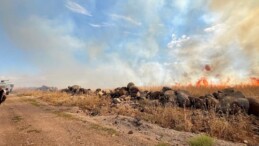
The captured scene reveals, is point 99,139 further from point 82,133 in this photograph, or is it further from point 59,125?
point 59,125

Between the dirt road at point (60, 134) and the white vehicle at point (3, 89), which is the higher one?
the white vehicle at point (3, 89)

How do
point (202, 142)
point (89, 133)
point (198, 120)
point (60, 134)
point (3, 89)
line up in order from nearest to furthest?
point (202, 142), point (60, 134), point (89, 133), point (198, 120), point (3, 89)

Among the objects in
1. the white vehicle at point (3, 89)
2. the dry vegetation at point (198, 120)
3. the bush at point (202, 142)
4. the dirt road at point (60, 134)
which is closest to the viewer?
the bush at point (202, 142)

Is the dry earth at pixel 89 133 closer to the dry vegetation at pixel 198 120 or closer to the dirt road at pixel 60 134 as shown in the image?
the dirt road at pixel 60 134

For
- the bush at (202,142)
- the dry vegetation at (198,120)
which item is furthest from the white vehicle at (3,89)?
the bush at (202,142)

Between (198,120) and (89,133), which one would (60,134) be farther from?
(198,120)

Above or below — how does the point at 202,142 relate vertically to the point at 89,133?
below

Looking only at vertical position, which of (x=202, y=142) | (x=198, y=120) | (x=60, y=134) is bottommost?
(x=202, y=142)

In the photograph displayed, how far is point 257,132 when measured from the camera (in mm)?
14469

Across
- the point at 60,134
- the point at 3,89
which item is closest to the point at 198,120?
the point at 60,134

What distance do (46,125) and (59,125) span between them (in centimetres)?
55

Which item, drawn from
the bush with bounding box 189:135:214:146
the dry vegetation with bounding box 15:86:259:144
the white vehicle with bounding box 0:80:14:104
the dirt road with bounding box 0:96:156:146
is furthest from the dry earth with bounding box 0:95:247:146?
the white vehicle with bounding box 0:80:14:104

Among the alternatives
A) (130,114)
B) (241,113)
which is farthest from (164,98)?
(241,113)

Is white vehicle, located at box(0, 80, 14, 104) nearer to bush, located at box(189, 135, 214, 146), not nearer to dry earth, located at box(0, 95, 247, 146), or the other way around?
dry earth, located at box(0, 95, 247, 146)
